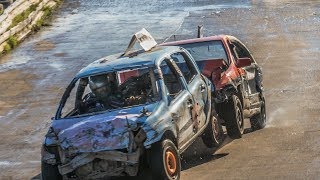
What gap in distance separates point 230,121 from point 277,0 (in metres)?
19.8

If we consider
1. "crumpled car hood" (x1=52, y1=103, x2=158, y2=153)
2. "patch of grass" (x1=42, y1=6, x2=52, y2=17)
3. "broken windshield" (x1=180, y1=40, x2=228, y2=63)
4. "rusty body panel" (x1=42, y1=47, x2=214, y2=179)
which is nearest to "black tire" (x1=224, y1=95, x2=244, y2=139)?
"broken windshield" (x1=180, y1=40, x2=228, y2=63)

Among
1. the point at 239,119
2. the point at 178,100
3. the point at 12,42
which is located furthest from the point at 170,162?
the point at 12,42

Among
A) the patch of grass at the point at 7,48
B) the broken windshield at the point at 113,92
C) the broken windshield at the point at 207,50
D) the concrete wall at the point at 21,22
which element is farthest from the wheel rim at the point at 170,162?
the patch of grass at the point at 7,48

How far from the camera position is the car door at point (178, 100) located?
1043 centimetres

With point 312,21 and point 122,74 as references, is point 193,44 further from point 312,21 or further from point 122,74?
point 312,21

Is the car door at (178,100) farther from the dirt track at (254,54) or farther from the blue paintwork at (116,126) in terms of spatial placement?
the dirt track at (254,54)

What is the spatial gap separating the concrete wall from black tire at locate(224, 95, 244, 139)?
12.1m

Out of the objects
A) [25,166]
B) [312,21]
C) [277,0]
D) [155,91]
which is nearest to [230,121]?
[155,91]

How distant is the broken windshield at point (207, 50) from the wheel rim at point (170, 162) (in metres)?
4.00

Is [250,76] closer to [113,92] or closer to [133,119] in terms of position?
[113,92]

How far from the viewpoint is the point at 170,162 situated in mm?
9758

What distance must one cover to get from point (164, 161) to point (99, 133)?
2.72ft

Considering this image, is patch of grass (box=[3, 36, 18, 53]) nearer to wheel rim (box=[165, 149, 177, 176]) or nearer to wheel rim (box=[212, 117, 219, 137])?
wheel rim (box=[212, 117, 219, 137])

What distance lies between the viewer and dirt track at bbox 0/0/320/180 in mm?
11461
